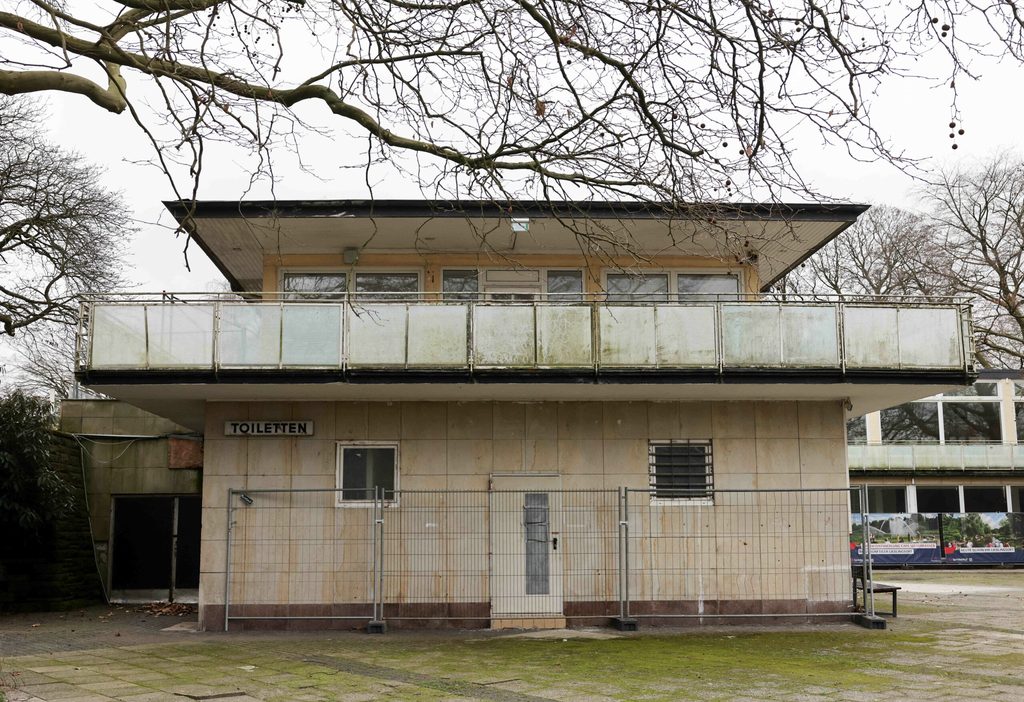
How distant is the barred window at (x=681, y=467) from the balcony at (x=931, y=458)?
24.6 m

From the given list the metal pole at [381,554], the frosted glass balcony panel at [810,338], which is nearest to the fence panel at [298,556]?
the metal pole at [381,554]

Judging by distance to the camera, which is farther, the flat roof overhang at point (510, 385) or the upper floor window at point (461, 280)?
the upper floor window at point (461, 280)

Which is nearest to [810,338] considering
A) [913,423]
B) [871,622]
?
[871,622]

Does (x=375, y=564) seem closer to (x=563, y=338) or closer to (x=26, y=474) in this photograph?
(x=563, y=338)

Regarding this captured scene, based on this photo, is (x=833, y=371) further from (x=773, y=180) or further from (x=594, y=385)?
(x=773, y=180)

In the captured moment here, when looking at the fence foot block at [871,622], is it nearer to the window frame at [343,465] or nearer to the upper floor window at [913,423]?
the window frame at [343,465]

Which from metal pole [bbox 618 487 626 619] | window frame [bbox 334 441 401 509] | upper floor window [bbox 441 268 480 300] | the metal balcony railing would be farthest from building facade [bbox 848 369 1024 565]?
window frame [bbox 334 441 401 509]

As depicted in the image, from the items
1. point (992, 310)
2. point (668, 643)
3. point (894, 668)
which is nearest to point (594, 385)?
point (668, 643)

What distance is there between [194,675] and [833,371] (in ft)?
33.3

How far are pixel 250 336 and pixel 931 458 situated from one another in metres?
31.7

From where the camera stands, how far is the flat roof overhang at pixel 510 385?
16.0 metres

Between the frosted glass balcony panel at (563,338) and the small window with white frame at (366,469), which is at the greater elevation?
the frosted glass balcony panel at (563,338)

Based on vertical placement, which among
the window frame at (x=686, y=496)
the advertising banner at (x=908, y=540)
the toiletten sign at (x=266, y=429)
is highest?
the toiletten sign at (x=266, y=429)

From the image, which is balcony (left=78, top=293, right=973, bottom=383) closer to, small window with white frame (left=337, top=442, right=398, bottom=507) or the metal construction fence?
small window with white frame (left=337, top=442, right=398, bottom=507)
